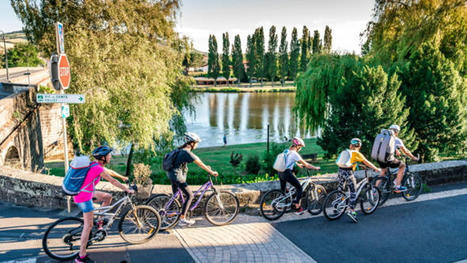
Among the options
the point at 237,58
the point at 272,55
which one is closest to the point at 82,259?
the point at 272,55

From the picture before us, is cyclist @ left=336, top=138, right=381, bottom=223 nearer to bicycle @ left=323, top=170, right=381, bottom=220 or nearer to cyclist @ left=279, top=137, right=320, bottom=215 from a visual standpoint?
bicycle @ left=323, top=170, right=381, bottom=220

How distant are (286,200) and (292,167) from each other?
0.71 meters

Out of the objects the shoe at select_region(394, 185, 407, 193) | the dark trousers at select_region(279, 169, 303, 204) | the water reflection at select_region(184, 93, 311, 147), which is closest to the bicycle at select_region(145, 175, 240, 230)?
the dark trousers at select_region(279, 169, 303, 204)

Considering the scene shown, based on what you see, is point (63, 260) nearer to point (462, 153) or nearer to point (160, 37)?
point (160, 37)

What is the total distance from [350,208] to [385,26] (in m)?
14.5

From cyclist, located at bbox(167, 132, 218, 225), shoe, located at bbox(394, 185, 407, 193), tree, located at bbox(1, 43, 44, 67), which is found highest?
tree, located at bbox(1, 43, 44, 67)

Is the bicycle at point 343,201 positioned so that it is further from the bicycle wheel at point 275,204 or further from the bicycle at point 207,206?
the bicycle at point 207,206

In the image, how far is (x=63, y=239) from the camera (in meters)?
4.95

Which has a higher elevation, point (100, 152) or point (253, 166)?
point (100, 152)

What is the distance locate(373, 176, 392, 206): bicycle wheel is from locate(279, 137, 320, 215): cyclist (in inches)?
74.4

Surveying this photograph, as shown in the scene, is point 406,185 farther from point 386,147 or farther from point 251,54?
point 251,54

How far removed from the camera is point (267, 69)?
101 meters

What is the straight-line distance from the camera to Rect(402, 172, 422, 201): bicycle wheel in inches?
311

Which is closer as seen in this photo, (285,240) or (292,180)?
(285,240)
